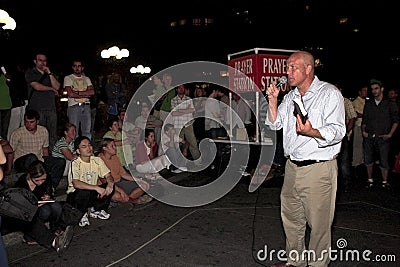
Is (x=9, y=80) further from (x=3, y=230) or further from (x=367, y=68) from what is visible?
(x=367, y=68)

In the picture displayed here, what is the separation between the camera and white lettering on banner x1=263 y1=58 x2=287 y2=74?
24.4ft

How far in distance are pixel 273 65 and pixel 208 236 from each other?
3541mm

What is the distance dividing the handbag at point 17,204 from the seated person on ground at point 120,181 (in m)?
2.69

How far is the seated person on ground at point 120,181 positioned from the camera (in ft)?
21.1

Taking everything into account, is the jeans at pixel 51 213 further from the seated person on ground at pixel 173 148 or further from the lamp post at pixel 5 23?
the lamp post at pixel 5 23

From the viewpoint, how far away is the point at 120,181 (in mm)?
6598

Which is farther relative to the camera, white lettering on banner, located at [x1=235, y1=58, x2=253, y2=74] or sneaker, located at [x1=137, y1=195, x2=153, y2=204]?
white lettering on banner, located at [x1=235, y1=58, x2=253, y2=74]

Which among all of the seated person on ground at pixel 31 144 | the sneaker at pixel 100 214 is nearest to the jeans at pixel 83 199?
the sneaker at pixel 100 214

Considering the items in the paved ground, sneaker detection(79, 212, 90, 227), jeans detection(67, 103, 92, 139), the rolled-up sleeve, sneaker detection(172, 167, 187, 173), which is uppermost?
jeans detection(67, 103, 92, 139)

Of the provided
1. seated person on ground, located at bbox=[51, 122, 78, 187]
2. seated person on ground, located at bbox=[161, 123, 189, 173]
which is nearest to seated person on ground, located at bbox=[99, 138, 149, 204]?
seated person on ground, located at bbox=[51, 122, 78, 187]

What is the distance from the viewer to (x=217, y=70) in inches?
438

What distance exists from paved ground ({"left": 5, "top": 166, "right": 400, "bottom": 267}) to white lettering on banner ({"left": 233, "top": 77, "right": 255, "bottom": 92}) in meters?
1.90

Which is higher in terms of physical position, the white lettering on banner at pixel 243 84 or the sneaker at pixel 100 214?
the white lettering on banner at pixel 243 84

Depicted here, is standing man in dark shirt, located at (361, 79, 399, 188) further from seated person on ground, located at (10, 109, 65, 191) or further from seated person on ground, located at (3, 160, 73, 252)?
seated person on ground, located at (3, 160, 73, 252)
